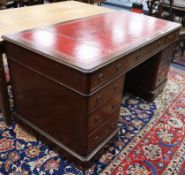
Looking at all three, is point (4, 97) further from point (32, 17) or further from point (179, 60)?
point (179, 60)

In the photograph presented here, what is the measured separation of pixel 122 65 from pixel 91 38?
0.31 metres

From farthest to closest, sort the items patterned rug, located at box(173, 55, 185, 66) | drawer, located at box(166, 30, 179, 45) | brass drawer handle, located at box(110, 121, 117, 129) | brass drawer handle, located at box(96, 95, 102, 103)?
patterned rug, located at box(173, 55, 185, 66)
drawer, located at box(166, 30, 179, 45)
brass drawer handle, located at box(110, 121, 117, 129)
brass drawer handle, located at box(96, 95, 102, 103)

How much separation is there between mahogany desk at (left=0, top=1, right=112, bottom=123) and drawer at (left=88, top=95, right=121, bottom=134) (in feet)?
2.71

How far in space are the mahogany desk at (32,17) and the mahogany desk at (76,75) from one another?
0.32 feet

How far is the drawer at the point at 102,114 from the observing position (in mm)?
1438

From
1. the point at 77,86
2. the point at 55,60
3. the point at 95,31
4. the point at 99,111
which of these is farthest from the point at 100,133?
the point at 95,31

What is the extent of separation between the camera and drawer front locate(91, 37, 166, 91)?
1293mm

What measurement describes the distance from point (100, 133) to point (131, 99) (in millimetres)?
960

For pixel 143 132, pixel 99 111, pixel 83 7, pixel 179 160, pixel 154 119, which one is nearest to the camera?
pixel 99 111

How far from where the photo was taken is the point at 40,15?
2244 millimetres

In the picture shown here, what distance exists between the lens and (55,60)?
51.3 inches

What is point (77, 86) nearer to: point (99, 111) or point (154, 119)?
point (99, 111)

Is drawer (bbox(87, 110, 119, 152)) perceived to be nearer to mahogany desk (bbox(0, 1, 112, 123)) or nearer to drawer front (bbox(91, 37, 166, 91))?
drawer front (bbox(91, 37, 166, 91))

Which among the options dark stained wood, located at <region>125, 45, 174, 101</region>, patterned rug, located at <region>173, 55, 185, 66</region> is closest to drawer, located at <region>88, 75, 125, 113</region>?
dark stained wood, located at <region>125, 45, 174, 101</region>
